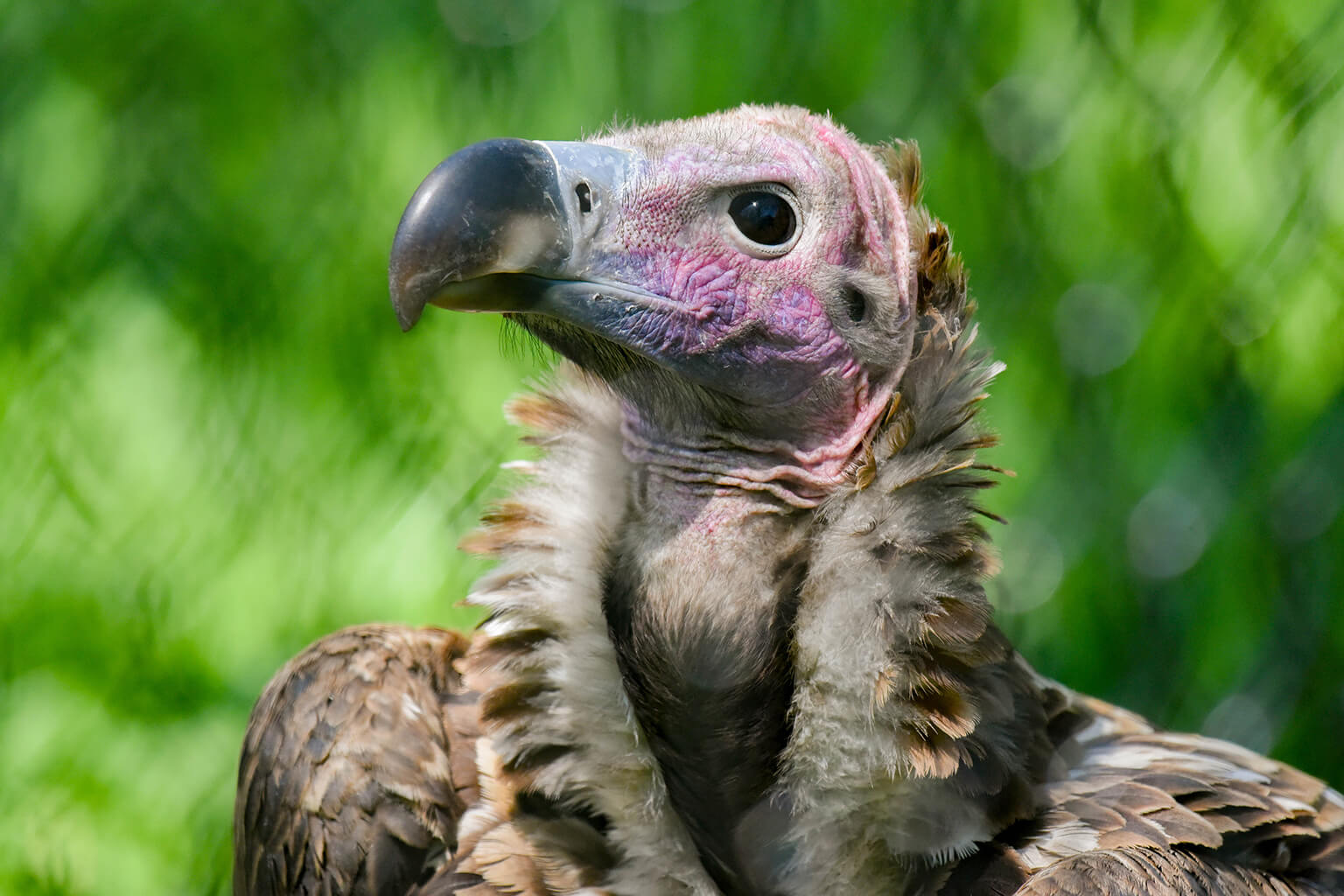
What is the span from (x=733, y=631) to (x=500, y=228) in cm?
65

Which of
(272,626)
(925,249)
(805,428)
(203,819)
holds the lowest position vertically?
(203,819)

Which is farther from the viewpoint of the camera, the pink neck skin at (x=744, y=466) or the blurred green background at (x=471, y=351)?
the blurred green background at (x=471, y=351)

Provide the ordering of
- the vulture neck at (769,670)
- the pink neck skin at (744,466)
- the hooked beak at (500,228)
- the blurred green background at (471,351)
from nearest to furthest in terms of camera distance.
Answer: the hooked beak at (500,228) → the vulture neck at (769,670) → the pink neck skin at (744,466) → the blurred green background at (471,351)

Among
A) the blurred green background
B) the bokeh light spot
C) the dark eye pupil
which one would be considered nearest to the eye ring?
the dark eye pupil

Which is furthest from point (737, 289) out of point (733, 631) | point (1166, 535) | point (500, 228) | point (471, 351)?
point (1166, 535)

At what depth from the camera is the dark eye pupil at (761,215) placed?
1.95 metres

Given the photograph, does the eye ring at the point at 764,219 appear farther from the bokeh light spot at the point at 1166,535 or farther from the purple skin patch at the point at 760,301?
the bokeh light spot at the point at 1166,535

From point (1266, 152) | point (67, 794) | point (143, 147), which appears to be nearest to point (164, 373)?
point (143, 147)

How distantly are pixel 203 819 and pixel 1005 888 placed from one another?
1.98 m

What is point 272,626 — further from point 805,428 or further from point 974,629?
point 974,629

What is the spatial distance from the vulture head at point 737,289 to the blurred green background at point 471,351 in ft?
3.38

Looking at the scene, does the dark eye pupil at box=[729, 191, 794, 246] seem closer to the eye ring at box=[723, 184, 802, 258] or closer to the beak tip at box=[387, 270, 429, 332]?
the eye ring at box=[723, 184, 802, 258]

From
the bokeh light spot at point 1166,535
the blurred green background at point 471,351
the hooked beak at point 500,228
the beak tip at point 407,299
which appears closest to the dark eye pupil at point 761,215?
the hooked beak at point 500,228

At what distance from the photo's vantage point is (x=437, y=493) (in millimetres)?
2992
